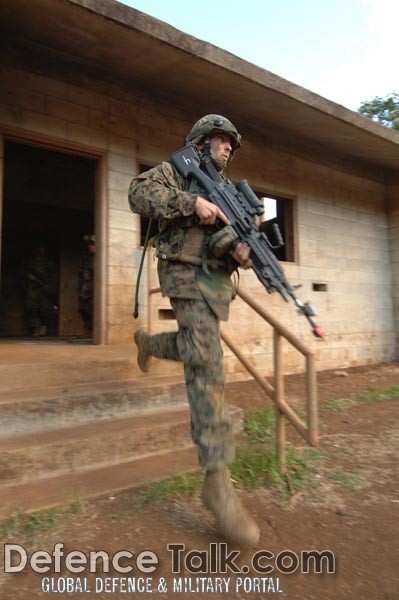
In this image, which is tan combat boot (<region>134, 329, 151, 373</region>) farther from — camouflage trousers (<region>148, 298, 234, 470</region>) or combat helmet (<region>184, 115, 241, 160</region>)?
combat helmet (<region>184, 115, 241, 160</region>)

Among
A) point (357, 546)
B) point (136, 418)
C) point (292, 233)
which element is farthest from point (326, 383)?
point (357, 546)

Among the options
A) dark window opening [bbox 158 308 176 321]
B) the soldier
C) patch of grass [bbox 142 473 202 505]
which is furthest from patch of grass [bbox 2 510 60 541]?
dark window opening [bbox 158 308 176 321]

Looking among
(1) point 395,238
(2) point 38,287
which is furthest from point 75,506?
(1) point 395,238

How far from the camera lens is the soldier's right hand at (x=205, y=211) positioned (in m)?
1.76

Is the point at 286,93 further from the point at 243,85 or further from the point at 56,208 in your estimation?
the point at 56,208

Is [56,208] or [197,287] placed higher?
[56,208]

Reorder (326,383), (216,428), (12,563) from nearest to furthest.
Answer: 1. (12,563)
2. (216,428)
3. (326,383)

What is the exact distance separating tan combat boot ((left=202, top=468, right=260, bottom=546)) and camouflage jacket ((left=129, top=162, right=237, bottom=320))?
680mm

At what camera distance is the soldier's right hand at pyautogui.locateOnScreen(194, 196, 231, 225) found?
176cm

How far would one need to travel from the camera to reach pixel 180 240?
1.88m

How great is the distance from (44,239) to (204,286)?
673 cm

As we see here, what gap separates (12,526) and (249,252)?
5.20 ft

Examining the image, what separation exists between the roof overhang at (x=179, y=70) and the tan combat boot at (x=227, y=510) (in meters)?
3.22

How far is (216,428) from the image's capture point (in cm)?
169
